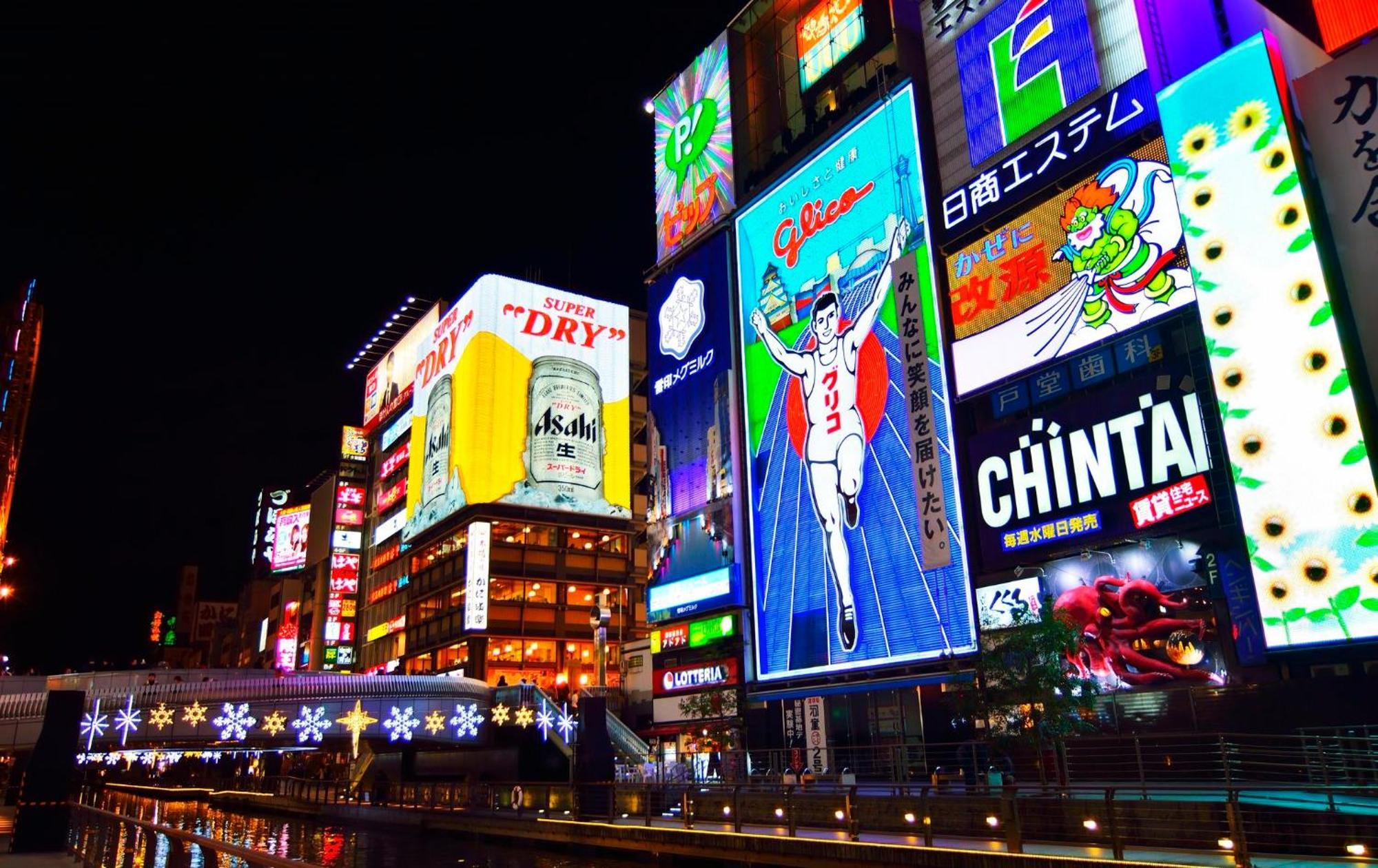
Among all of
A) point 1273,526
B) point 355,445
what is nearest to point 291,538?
point 355,445

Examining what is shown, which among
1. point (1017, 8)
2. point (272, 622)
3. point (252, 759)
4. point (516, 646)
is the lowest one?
point (252, 759)

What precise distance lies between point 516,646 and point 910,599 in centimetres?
4164

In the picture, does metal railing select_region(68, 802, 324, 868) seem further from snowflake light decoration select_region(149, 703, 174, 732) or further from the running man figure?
the running man figure

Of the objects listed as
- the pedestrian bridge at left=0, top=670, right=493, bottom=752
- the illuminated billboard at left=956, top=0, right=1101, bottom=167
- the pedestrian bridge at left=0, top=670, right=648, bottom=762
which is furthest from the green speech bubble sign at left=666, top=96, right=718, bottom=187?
the pedestrian bridge at left=0, top=670, right=493, bottom=752

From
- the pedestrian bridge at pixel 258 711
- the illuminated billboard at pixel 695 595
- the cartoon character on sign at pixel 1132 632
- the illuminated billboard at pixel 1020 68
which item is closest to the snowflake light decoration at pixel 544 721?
the pedestrian bridge at pixel 258 711

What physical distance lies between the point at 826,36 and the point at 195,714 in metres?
39.9

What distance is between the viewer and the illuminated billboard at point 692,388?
46.6m

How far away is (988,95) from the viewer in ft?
116

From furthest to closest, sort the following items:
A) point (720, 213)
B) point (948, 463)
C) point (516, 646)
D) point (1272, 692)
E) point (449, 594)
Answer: point (449, 594) < point (516, 646) < point (720, 213) < point (948, 463) < point (1272, 692)

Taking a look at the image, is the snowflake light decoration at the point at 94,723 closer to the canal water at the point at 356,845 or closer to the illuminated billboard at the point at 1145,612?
the canal water at the point at 356,845

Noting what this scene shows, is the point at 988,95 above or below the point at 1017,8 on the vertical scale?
below

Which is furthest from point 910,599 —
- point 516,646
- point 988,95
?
point 516,646

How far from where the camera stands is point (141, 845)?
16453 mm

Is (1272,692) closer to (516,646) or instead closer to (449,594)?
(516,646)
